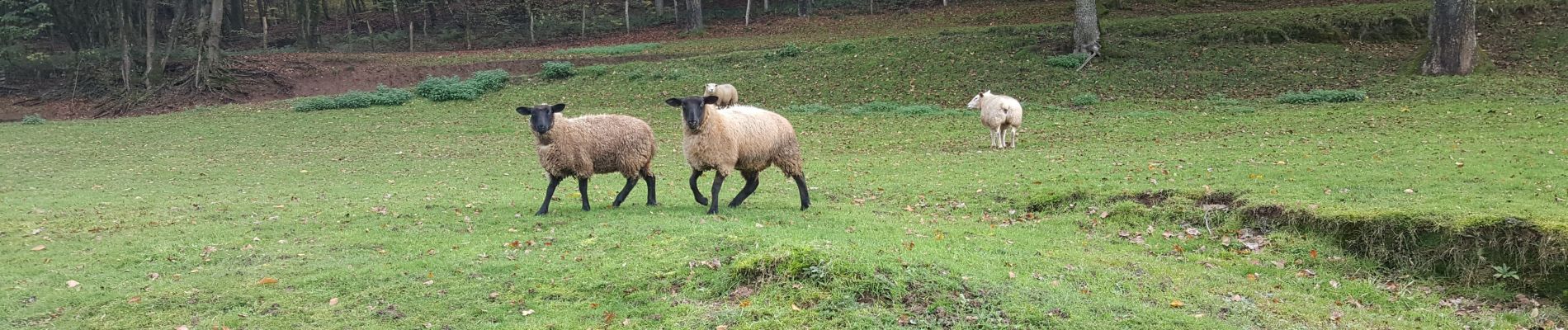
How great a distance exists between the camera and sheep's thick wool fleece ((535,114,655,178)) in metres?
11.8

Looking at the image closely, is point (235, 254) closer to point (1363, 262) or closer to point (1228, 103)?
point (1363, 262)

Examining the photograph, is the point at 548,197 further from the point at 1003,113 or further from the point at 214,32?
the point at 214,32

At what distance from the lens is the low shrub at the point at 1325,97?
22.4 metres

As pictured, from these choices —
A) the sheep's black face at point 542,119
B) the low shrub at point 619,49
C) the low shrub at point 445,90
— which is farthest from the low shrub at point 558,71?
the sheep's black face at point 542,119

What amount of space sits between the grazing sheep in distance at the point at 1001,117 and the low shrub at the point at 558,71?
58.4 ft

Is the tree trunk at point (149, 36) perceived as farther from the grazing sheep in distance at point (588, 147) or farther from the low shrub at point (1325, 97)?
the low shrub at point (1325, 97)

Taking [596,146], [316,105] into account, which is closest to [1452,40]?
[596,146]

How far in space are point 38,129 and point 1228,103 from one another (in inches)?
1284

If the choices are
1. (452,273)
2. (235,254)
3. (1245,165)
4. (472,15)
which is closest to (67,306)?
(235,254)

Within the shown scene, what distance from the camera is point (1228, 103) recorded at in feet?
76.3

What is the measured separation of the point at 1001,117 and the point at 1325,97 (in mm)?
9574

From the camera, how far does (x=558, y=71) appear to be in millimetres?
32719

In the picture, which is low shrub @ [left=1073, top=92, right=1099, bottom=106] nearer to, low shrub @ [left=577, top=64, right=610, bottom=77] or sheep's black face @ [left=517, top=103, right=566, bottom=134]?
low shrub @ [left=577, top=64, right=610, bottom=77]

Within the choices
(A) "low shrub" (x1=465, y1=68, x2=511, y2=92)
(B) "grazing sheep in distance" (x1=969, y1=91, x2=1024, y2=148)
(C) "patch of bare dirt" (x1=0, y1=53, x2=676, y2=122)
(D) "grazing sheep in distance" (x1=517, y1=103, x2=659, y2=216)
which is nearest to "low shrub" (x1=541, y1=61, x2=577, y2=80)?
(A) "low shrub" (x1=465, y1=68, x2=511, y2=92)
